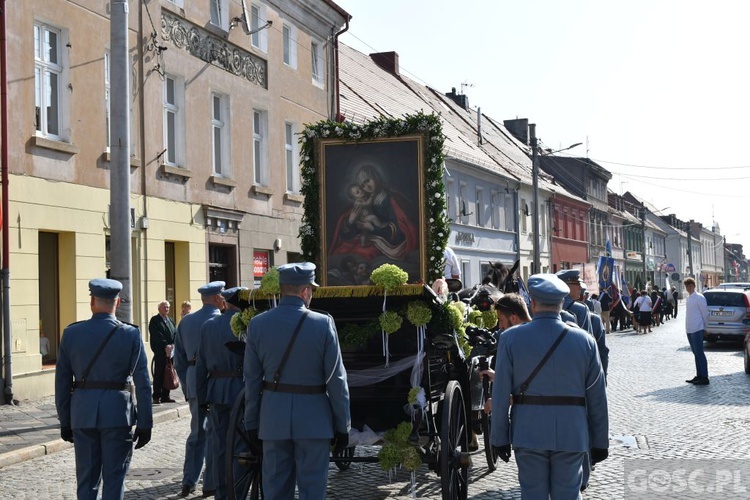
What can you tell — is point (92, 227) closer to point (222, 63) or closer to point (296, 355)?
point (222, 63)

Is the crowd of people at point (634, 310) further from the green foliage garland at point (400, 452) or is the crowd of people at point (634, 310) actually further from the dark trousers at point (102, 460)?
the dark trousers at point (102, 460)

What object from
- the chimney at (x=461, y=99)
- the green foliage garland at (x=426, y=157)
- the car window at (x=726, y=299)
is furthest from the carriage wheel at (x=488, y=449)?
the chimney at (x=461, y=99)

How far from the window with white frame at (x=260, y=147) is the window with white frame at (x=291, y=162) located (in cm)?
128

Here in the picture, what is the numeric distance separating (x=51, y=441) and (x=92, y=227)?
6.39m

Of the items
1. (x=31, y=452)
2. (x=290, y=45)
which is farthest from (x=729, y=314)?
(x=31, y=452)

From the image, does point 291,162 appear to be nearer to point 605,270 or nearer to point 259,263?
point 259,263

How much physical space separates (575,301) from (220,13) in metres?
14.9

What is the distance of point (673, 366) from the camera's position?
69.5 feet

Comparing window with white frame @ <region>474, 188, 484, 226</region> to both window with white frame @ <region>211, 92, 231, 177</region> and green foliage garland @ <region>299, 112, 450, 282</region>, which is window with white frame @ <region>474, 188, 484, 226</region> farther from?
green foliage garland @ <region>299, 112, 450, 282</region>

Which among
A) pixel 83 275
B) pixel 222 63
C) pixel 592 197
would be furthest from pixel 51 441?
pixel 592 197

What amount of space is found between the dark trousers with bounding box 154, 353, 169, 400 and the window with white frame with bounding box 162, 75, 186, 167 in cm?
588

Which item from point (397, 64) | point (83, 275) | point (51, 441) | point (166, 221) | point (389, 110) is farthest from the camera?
point (397, 64)

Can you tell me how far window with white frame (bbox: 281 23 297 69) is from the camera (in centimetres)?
2562

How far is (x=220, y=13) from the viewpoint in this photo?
72.6ft
